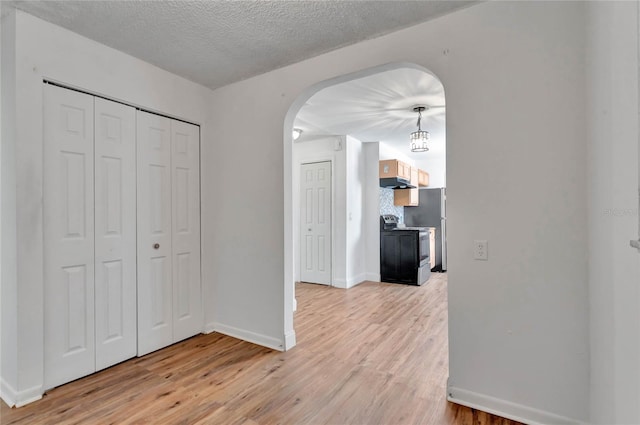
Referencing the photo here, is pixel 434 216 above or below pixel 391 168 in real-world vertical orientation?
below

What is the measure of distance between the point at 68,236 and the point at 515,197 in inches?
118

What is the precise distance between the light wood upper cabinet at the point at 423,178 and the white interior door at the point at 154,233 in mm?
5471

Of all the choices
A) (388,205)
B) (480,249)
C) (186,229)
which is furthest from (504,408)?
(388,205)

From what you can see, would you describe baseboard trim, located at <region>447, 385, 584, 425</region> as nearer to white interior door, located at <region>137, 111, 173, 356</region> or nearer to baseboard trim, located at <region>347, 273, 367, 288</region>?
white interior door, located at <region>137, 111, 173, 356</region>

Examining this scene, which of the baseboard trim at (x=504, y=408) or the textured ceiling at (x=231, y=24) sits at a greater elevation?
the textured ceiling at (x=231, y=24)

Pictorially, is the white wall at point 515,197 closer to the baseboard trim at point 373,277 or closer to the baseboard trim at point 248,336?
the baseboard trim at point 248,336

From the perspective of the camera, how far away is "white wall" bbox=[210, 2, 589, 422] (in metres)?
1.75

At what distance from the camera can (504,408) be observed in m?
1.89

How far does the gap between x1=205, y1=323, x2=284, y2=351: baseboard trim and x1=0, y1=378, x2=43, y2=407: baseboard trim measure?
1367 millimetres

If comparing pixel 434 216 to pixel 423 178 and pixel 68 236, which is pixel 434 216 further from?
pixel 68 236

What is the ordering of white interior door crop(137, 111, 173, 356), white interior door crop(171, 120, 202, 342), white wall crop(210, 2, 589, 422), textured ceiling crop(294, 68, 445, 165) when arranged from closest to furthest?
white wall crop(210, 2, 589, 422), white interior door crop(137, 111, 173, 356), white interior door crop(171, 120, 202, 342), textured ceiling crop(294, 68, 445, 165)

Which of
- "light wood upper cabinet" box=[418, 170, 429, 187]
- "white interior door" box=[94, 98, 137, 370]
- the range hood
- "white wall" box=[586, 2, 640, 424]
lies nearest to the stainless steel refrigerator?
"light wood upper cabinet" box=[418, 170, 429, 187]

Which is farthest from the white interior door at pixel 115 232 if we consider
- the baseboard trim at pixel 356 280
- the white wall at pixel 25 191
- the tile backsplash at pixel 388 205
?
the tile backsplash at pixel 388 205

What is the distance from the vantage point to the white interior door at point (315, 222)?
545 centimetres
